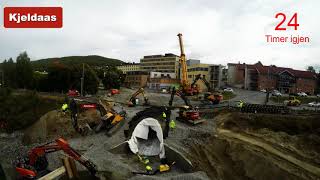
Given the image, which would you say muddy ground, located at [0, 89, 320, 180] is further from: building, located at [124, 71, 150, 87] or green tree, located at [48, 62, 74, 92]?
building, located at [124, 71, 150, 87]

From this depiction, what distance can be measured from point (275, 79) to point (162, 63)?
63.6 metres

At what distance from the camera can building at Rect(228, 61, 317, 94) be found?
88125 mm

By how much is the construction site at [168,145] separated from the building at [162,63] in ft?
318

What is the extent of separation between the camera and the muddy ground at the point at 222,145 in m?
24.6

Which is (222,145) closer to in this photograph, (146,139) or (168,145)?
(168,145)

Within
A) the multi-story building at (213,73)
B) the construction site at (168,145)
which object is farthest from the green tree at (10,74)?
the multi-story building at (213,73)

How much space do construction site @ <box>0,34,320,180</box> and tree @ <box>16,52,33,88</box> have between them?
26.1 m

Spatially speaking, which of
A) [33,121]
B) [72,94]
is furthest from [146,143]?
[72,94]

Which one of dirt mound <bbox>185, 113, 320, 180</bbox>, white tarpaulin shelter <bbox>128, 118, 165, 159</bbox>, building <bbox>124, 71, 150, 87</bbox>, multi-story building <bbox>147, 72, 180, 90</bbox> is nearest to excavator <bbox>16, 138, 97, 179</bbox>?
white tarpaulin shelter <bbox>128, 118, 165, 159</bbox>

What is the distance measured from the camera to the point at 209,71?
326 ft

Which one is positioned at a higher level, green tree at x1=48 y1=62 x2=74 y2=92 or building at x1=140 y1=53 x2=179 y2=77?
building at x1=140 y1=53 x2=179 y2=77

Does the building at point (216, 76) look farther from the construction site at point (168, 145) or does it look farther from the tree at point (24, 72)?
the construction site at point (168, 145)

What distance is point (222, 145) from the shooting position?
29.7 meters

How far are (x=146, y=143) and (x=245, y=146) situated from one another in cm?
881
